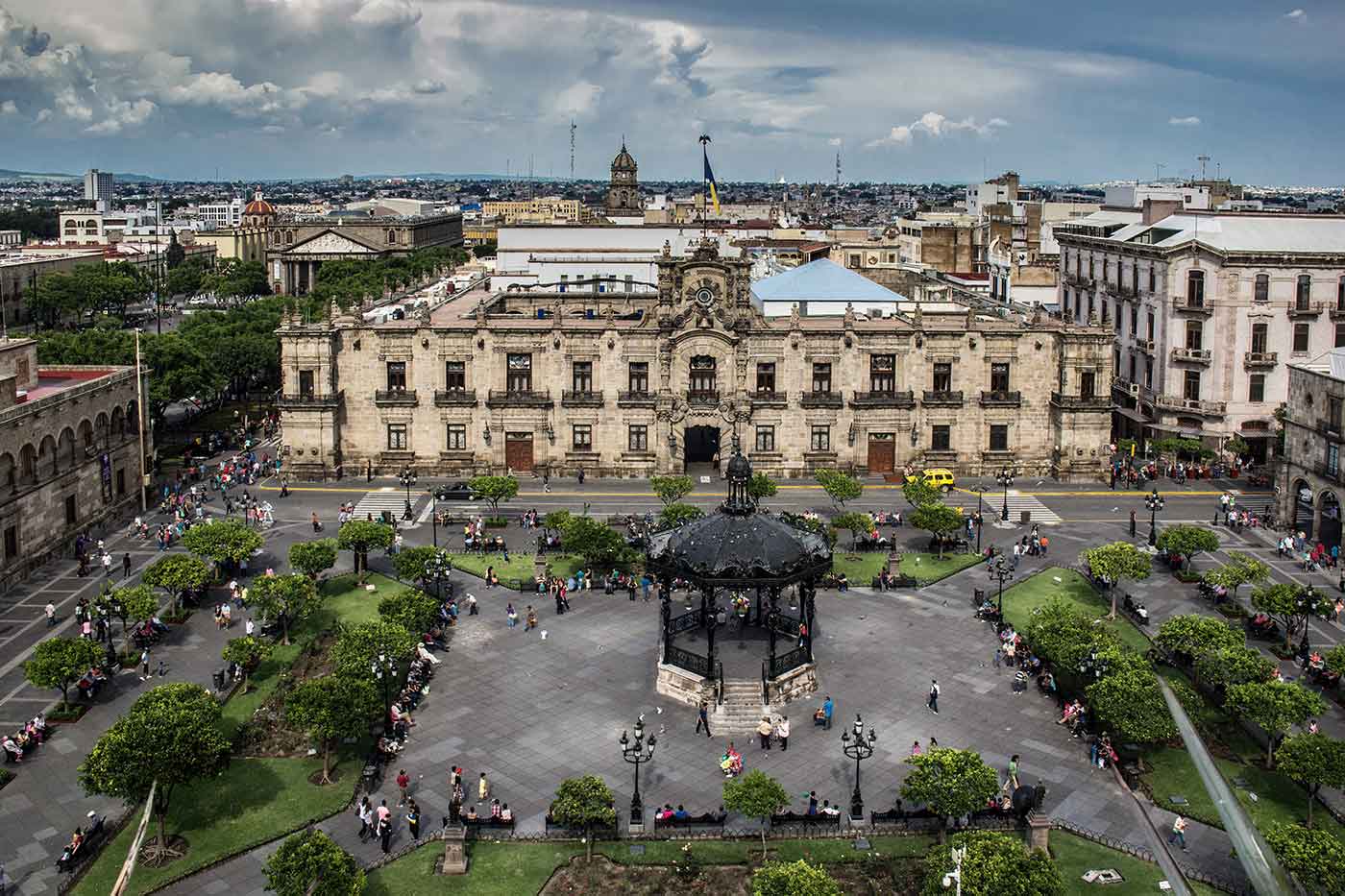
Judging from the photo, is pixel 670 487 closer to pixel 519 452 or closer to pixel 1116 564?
pixel 519 452

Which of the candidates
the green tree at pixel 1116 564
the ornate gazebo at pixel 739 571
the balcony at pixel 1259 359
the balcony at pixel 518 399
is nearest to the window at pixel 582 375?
the balcony at pixel 518 399

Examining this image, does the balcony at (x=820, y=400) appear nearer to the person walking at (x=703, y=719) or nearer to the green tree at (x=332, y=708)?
the person walking at (x=703, y=719)

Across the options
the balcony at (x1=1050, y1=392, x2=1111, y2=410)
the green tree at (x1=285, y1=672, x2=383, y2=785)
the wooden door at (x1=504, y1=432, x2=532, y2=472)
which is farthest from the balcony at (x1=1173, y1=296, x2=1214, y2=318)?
the green tree at (x1=285, y1=672, x2=383, y2=785)

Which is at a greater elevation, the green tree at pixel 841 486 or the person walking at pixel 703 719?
the green tree at pixel 841 486

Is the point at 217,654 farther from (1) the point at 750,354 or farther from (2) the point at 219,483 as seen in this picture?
(1) the point at 750,354

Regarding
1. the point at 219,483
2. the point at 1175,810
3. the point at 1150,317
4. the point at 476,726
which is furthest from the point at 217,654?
the point at 1150,317

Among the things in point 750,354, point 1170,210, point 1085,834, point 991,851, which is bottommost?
point 1085,834
